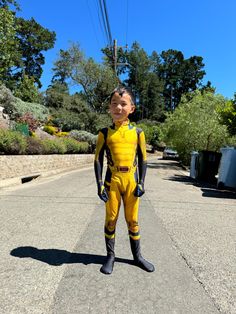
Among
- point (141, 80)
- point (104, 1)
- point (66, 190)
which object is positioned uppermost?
point (141, 80)

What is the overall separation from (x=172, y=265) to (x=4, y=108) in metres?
21.9

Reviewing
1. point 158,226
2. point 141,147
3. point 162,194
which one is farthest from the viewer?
point 162,194

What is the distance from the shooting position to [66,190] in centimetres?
1070

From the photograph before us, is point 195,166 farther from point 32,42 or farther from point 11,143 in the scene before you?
point 32,42

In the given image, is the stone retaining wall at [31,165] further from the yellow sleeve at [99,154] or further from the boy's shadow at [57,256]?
the yellow sleeve at [99,154]

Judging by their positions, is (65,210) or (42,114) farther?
(42,114)

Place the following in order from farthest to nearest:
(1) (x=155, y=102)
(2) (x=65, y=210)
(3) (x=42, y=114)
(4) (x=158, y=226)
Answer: (1) (x=155, y=102) < (3) (x=42, y=114) < (2) (x=65, y=210) < (4) (x=158, y=226)

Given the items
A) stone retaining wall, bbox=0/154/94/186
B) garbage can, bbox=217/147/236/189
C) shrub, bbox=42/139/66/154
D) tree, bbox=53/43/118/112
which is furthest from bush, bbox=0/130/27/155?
tree, bbox=53/43/118/112

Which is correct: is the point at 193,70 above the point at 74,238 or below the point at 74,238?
above

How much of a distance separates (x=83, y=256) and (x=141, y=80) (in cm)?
8306

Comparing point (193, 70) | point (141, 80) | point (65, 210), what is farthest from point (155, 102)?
point (65, 210)

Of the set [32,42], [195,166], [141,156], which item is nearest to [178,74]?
[32,42]

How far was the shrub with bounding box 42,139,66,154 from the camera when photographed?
59.1 ft

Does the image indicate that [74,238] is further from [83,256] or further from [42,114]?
[42,114]
